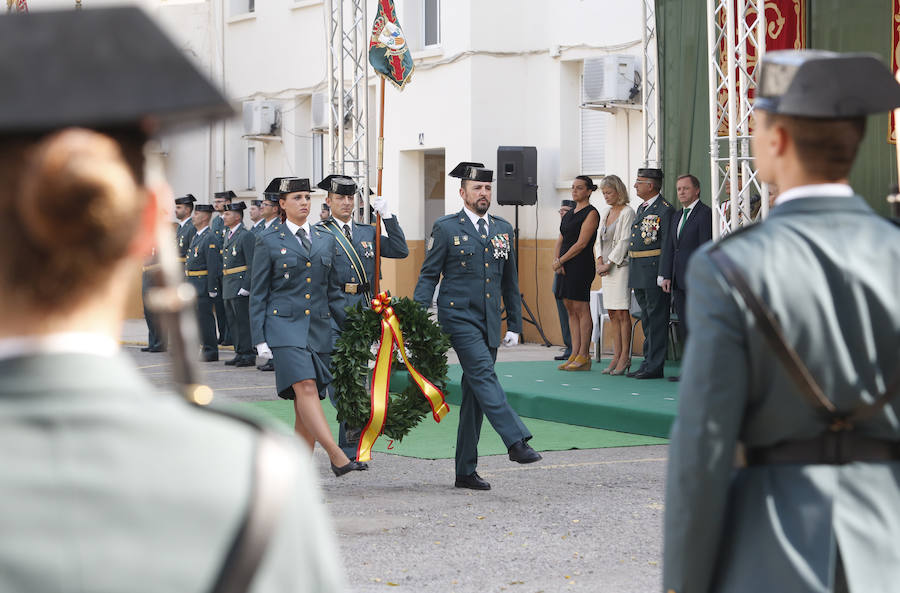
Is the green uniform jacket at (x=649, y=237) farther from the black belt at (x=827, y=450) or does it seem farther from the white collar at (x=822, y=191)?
the black belt at (x=827, y=450)

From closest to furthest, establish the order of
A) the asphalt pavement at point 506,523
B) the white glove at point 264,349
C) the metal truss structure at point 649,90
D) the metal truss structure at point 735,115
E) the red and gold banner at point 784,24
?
1. the asphalt pavement at point 506,523
2. the white glove at point 264,349
3. the metal truss structure at point 735,115
4. the red and gold banner at point 784,24
5. the metal truss structure at point 649,90

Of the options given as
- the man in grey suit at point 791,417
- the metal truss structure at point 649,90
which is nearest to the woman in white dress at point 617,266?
the metal truss structure at point 649,90

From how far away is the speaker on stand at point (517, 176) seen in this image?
56.3 ft

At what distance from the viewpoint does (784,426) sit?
273cm

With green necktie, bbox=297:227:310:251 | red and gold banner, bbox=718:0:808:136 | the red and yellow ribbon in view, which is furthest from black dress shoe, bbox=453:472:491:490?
red and gold banner, bbox=718:0:808:136

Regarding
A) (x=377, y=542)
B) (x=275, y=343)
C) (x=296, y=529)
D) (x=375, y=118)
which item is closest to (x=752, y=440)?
(x=296, y=529)

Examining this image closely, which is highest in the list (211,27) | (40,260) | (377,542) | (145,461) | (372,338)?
(211,27)

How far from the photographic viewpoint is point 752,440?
2.78 m

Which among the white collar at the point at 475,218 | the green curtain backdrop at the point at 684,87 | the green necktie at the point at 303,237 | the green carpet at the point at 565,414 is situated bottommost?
the green carpet at the point at 565,414

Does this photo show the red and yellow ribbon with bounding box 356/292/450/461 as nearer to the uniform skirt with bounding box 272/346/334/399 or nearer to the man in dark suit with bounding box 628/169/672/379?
the uniform skirt with bounding box 272/346/334/399

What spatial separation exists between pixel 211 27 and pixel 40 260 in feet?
80.0

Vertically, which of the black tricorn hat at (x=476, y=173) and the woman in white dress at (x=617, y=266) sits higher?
the black tricorn hat at (x=476, y=173)

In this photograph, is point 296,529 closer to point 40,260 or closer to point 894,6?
point 40,260

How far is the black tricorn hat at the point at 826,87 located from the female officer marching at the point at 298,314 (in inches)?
227
